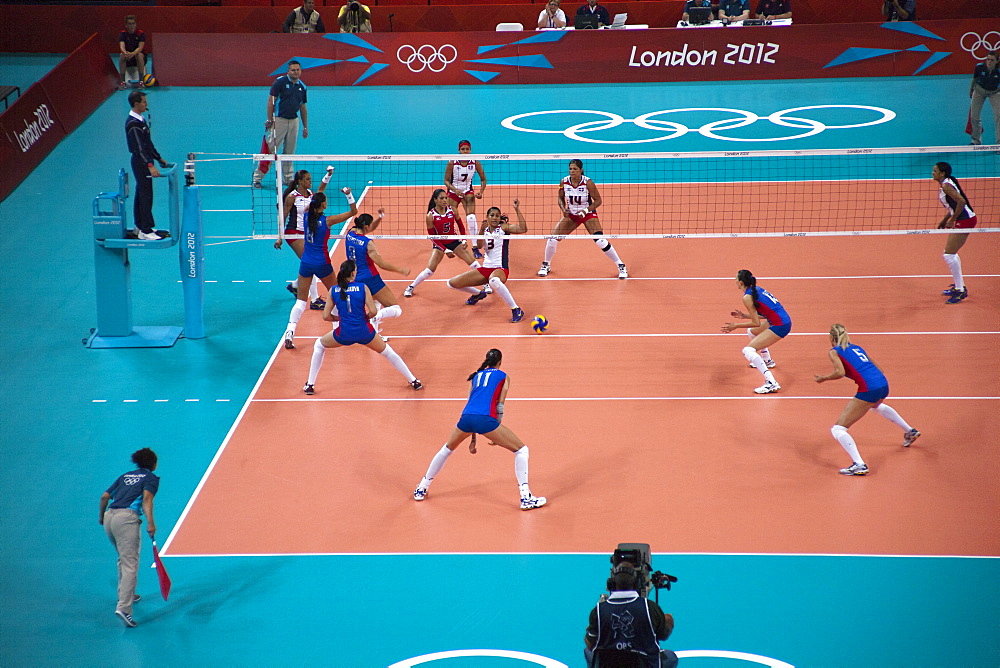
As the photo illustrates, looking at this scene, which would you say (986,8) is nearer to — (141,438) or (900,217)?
(900,217)

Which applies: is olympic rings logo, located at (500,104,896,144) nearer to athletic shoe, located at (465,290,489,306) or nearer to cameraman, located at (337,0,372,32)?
cameraman, located at (337,0,372,32)

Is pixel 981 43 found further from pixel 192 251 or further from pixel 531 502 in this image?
pixel 531 502

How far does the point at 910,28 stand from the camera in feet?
98.6

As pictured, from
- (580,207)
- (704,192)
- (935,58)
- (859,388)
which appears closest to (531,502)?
(859,388)

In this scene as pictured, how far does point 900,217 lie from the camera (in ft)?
67.4

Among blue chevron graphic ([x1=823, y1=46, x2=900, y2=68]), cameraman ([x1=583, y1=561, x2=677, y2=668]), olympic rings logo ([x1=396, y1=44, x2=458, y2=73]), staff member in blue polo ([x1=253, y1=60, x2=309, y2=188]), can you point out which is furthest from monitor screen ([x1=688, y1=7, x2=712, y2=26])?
cameraman ([x1=583, y1=561, x2=677, y2=668])

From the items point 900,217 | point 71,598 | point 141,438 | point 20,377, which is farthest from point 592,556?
point 900,217

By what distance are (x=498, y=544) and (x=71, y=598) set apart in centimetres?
429

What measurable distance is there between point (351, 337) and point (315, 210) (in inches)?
97.2

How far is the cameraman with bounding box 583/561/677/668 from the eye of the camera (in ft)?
24.5

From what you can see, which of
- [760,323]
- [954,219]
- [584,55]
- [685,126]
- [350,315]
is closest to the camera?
[350,315]

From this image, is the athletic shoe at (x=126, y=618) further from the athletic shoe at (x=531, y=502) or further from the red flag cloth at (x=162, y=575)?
the athletic shoe at (x=531, y=502)

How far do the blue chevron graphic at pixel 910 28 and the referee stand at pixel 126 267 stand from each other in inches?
892

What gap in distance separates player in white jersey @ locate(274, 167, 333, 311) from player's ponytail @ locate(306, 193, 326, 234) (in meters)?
0.74
